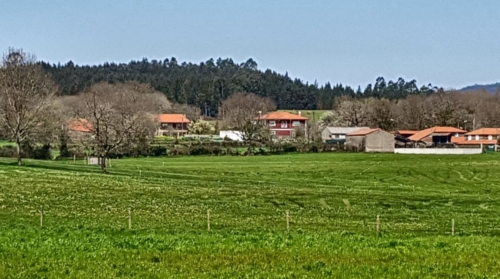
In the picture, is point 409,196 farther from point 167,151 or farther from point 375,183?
point 167,151

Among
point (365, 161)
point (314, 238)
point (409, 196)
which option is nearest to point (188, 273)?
point (314, 238)

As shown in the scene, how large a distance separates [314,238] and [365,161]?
316 ft

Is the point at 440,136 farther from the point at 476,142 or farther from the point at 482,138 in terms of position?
the point at 482,138

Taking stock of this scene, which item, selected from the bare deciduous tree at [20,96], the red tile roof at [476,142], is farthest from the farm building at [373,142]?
the bare deciduous tree at [20,96]

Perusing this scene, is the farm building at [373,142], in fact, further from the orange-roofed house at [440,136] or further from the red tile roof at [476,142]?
the red tile roof at [476,142]

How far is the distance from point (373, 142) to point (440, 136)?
34.5m

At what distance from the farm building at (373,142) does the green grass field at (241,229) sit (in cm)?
7295

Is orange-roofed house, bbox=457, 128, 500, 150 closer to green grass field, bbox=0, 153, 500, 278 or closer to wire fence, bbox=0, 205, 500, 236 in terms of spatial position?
green grass field, bbox=0, 153, 500, 278

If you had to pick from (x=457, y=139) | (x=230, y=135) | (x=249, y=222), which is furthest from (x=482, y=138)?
(x=249, y=222)

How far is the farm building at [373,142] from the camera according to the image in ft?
515

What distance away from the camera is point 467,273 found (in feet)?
65.9

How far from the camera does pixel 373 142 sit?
519ft

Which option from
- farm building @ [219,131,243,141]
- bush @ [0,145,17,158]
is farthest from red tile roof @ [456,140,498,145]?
bush @ [0,145,17,158]

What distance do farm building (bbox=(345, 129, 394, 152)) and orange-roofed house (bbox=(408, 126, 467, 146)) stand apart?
2224 cm
